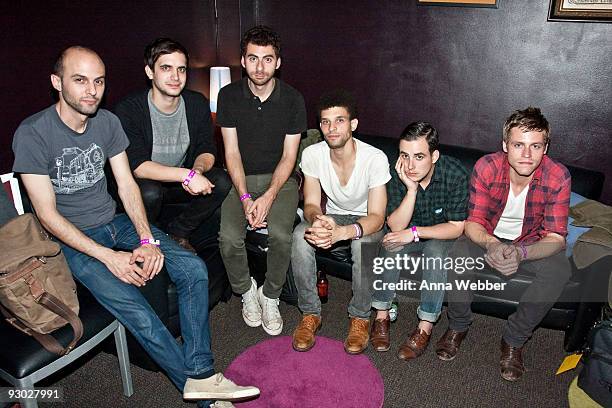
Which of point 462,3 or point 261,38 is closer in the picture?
point 261,38

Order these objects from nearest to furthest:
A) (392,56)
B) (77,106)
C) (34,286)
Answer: (34,286) < (77,106) < (392,56)

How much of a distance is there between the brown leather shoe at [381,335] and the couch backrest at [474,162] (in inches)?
41.6

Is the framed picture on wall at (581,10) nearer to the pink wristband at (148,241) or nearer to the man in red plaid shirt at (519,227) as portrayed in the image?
the man in red plaid shirt at (519,227)

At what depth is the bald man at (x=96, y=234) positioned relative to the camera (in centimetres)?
233

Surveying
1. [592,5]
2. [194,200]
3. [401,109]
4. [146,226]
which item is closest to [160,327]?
[146,226]

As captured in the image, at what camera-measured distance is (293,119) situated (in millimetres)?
3215

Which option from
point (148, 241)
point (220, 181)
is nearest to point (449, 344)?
point (220, 181)

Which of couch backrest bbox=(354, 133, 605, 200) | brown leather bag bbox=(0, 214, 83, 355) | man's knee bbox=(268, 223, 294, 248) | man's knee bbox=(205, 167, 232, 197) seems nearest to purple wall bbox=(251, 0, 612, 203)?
couch backrest bbox=(354, 133, 605, 200)

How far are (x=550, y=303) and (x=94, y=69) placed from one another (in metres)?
2.58

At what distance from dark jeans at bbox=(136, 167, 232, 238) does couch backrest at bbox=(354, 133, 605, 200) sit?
117 centimetres

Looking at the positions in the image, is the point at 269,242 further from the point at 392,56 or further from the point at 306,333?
the point at 392,56

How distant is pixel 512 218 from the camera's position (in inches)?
116

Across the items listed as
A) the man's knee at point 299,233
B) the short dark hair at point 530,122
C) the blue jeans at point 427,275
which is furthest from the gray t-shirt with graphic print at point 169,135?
the short dark hair at point 530,122

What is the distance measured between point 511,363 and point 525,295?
1.25ft
